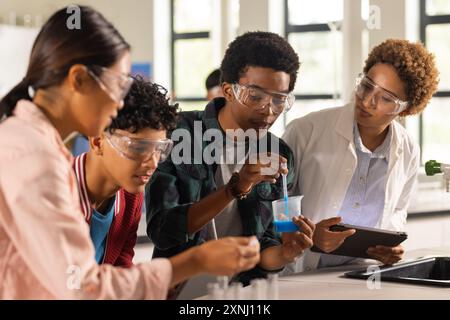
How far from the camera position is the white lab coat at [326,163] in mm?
2803

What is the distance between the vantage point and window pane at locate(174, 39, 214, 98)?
745 cm

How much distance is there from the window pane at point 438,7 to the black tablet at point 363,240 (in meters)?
3.41

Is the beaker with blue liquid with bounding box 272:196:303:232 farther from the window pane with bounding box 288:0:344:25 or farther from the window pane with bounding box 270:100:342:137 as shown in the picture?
the window pane with bounding box 288:0:344:25

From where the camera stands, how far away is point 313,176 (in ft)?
9.20

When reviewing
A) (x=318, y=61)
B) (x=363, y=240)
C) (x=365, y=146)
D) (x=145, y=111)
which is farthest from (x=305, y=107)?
(x=145, y=111)

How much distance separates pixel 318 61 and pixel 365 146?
381cm

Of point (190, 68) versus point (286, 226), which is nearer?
point (286, 226)

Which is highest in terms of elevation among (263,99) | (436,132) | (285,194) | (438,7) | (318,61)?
(438,7)

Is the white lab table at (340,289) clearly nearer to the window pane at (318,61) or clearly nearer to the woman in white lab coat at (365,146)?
the woman in white lab coat at (365,146)

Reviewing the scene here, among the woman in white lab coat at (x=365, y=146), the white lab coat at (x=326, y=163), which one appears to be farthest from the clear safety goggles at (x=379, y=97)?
the white lab coat at (x=326, y=163)

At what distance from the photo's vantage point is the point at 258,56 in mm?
2459

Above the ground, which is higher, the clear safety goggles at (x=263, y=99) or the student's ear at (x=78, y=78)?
the student's ear at (x=78, y=78)

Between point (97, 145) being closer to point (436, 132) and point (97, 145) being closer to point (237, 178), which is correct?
point (237, 178)

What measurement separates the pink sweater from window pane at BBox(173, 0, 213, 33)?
5.92 metres
